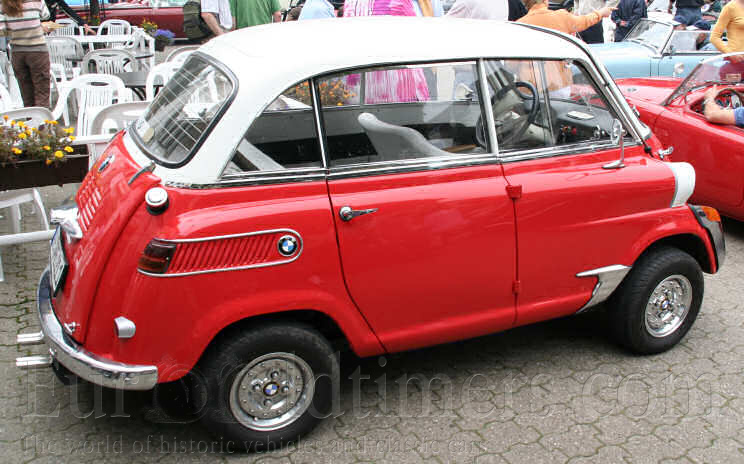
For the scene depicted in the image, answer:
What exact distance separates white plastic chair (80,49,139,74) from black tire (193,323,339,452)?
738 cm

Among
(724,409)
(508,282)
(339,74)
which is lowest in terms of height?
(724,409)

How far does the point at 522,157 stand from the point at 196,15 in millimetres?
6705

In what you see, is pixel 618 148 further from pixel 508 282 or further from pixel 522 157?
pixel 508 282

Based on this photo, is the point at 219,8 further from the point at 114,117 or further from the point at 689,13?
the point at 689,13

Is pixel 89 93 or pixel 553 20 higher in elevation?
pixel 553 20

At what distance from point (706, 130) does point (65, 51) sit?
30.3 ft

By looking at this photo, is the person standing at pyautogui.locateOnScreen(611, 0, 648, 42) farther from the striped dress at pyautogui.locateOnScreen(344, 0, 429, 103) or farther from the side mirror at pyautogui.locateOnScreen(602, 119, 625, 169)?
the striped dress at pyautogui.locateOnScreen(344, 0, 429, 103)

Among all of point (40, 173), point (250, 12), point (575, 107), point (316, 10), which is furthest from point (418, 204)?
point (250, 12)

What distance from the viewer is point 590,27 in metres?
10.2

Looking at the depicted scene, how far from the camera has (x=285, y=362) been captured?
3068 mm

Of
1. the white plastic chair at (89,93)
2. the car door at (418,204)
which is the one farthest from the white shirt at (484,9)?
the white plastic chair at (89,93)

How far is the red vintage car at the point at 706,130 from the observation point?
5.56 m

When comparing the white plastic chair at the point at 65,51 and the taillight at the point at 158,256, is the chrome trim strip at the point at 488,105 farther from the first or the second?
the white plastic chair at the point at 65,51

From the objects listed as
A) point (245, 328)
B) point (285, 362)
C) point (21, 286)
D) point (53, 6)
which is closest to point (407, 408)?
point (285, 362)
